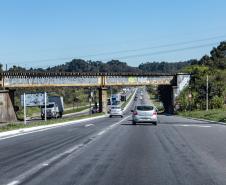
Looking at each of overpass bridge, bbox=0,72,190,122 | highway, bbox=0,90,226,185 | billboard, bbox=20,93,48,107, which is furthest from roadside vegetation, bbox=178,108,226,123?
highway, bbox=0,90,226,185

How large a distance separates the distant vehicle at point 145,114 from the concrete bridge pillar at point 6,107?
139ft

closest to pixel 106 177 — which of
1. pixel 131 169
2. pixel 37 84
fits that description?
pixel 131 169

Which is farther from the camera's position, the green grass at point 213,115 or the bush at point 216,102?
the bush at point 216,102

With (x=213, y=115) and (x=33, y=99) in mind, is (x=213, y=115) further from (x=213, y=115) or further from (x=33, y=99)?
(x=33, y=99)

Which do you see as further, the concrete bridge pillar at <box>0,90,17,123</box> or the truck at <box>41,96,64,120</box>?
the truck at <box>41,96,64,120</box>

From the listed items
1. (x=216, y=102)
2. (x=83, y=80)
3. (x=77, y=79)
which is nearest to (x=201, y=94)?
(x=216, y=102)

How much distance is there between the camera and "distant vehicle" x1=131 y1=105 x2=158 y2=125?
44.4 metres

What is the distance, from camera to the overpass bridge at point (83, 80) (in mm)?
93250

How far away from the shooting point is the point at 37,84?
96.0 meters

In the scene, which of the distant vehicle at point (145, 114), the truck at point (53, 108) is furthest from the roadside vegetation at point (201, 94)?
the distant vehicle at point (145, 114)

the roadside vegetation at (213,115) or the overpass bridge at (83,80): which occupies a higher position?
the overpass bridge at (83,80)

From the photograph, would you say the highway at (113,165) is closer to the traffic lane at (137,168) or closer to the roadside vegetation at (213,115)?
the traffic lane at (137,168)

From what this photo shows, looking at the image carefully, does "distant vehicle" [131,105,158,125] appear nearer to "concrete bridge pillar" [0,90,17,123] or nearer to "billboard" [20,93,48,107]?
"billboard" [20,93,48,107]

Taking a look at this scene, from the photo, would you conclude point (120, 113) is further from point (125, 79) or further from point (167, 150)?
point (167, 150)
